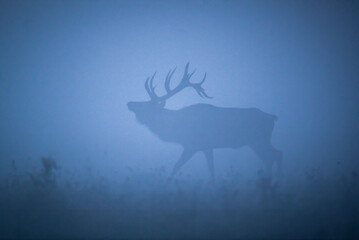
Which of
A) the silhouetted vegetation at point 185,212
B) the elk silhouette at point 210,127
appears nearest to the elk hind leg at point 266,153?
the elk silhouette at point 210,127

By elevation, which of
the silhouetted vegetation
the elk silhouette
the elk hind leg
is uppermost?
the elk silhouette

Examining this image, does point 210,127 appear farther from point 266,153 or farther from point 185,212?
point 185,212

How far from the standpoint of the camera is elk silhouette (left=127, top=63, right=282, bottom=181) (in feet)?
26.6

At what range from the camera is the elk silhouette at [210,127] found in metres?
8.12

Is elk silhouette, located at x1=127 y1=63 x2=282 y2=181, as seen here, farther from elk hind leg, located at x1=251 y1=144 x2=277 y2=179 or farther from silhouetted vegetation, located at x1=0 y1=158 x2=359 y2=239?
silhouetted vegetation, located at x1=0 y1=158 x2=359 y2=239

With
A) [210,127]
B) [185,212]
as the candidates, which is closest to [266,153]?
[210,127]

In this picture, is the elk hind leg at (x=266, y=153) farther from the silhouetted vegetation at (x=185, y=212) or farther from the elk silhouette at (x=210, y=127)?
the silhouetted vegetation at (x=185, y=212)

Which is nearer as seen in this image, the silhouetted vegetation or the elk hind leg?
the silhouetted vegetation

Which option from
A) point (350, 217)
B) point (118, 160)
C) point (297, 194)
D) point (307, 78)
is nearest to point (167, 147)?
point (118, 160)

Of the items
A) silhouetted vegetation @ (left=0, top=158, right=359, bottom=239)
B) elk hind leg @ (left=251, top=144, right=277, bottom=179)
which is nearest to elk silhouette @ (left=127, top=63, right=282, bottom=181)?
elk hind leg @ (left=251, top=144, right=277, bottom=179)

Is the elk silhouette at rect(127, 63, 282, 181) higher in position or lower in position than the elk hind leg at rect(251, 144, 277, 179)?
higher

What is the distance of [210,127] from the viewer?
8.36m

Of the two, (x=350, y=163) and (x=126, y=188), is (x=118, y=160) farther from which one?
(x=350, y=163)

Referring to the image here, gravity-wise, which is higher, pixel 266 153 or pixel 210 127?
pixel 210 127
